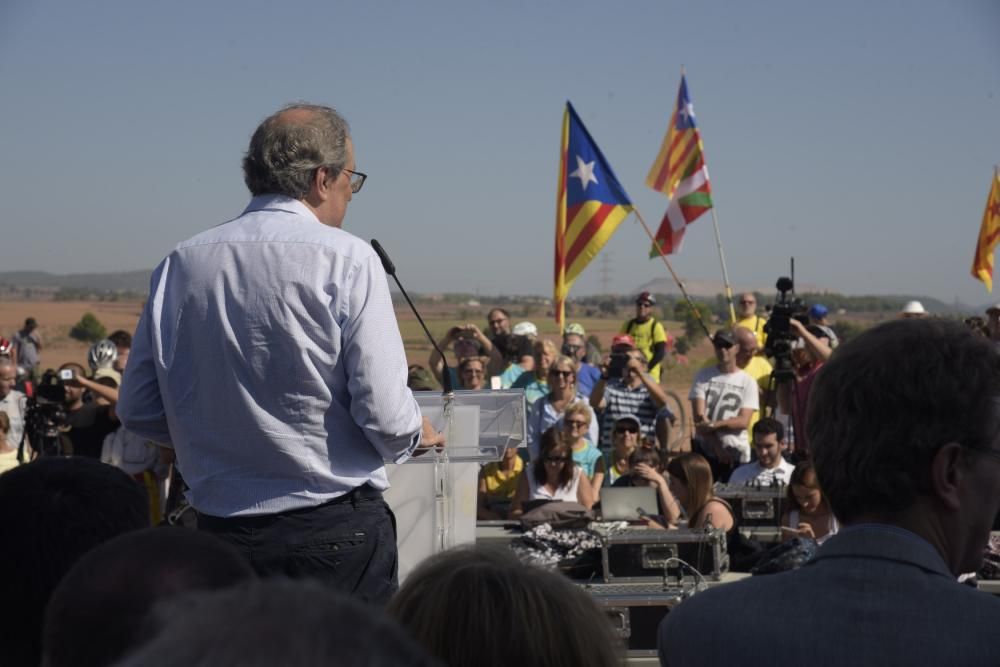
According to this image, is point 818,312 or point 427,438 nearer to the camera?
point 427,438

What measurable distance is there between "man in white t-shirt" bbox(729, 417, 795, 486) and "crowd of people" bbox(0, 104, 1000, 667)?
115 cm

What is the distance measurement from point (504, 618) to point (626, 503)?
12.8 ft

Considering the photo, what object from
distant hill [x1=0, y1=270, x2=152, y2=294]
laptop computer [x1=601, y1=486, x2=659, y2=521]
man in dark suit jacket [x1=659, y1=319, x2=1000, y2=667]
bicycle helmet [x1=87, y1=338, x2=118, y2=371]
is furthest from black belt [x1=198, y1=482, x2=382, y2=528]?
distant hill [x1=0, y1=270, x2=152, y2=294]

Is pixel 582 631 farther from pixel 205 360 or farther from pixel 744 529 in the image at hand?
pixel 744 529

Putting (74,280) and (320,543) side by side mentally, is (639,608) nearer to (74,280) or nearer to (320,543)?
(320,543)

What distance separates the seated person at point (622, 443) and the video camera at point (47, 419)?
3.70m

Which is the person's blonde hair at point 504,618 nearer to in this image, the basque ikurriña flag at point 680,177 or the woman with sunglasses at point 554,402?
the woman with sunglasses at point 554,402

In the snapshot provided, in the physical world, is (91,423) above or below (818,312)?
below

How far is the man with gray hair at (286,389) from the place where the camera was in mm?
2576

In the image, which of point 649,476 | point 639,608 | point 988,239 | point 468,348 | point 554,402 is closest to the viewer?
point 639,608

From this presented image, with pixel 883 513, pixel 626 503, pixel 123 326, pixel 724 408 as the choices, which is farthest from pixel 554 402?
pixel 123 326

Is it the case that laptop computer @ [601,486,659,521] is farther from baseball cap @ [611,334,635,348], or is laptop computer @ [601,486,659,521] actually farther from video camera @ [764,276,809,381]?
baseball cap @ [611,334,635,348]

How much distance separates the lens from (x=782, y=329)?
7.29 m

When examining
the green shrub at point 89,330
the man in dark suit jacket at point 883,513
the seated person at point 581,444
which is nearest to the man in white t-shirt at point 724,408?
the seated person at point 581,444
